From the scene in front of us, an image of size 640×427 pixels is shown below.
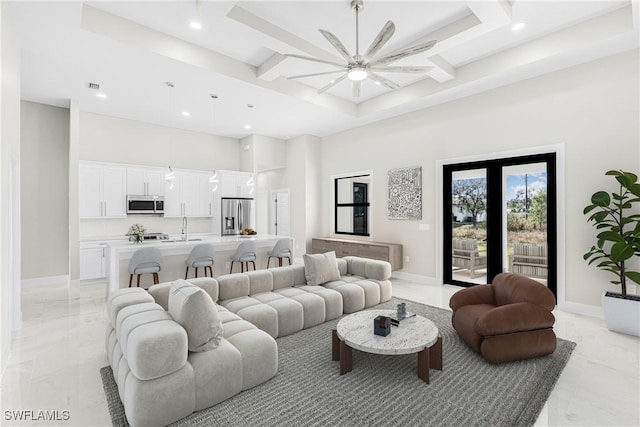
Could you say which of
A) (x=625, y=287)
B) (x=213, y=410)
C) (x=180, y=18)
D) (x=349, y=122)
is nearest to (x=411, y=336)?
(x=213, y=410)

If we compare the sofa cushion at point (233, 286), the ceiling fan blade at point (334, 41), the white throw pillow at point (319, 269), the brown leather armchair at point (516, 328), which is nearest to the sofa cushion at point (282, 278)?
the white throw pillow at point (319, 269)

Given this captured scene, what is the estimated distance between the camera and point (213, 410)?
2.20 metres

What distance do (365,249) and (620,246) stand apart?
3.92 m

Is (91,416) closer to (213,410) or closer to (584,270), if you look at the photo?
(213,410)

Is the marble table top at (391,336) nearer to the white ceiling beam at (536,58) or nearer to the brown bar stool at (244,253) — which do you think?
the brown bar stool at (244,253)

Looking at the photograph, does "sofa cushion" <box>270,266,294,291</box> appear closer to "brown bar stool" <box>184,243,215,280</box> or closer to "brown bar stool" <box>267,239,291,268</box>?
"brown bar stool" <box>184,243,215,280</box>

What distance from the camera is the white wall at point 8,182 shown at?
2844 millimetres

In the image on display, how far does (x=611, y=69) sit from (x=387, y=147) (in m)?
3.52

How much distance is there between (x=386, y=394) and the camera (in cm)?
239

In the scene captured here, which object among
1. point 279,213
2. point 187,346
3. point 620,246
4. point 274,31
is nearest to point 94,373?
point 187,346

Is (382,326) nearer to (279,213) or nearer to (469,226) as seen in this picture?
(469,226)

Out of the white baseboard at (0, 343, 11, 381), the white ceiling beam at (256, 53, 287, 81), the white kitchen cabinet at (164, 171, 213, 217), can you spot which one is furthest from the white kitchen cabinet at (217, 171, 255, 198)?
the white baseboard at (0, 343, 11, 381)

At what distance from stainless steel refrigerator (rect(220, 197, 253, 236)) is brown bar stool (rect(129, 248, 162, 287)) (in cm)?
315

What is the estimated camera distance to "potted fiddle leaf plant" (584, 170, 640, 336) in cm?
348
